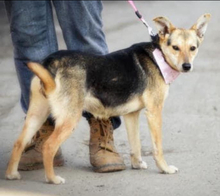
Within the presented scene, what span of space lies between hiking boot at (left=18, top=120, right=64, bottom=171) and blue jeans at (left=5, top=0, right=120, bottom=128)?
0.29 m

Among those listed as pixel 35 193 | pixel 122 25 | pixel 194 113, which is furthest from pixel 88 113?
pixel 122 25

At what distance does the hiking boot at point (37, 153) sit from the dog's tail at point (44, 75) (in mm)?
579

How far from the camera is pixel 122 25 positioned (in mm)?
9719

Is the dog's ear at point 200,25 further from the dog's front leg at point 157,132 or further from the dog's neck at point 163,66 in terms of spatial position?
the dog's front leg at point 157,132

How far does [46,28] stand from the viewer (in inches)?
196

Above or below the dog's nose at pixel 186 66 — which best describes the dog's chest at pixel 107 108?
below

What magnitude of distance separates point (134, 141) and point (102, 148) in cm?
24

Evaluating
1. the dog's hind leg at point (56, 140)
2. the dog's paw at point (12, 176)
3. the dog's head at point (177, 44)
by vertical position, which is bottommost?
the dog's paw at point (12, 176)

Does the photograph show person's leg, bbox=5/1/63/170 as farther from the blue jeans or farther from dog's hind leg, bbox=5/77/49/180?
dog's hind leg, bbox=5/77/49/180

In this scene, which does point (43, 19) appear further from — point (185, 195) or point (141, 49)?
point (185, 195)

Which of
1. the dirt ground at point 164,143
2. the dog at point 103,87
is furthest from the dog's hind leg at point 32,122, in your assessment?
the dirt ground at point 164,143

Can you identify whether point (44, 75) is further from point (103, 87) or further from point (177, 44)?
point (177, 44)

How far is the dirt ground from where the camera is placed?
461cm

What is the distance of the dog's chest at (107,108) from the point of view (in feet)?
15.5
